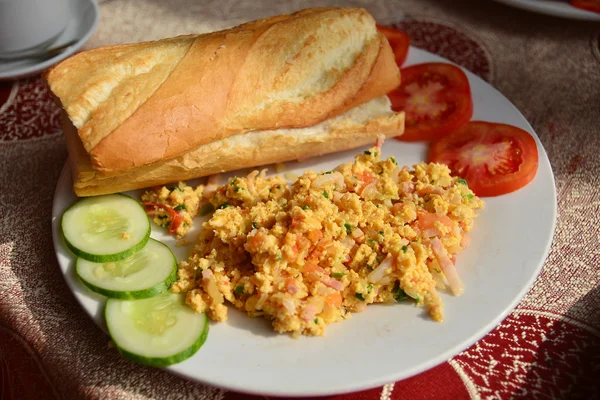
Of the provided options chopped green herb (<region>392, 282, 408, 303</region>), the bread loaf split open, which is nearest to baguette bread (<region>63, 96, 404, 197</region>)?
the bread loaf split open

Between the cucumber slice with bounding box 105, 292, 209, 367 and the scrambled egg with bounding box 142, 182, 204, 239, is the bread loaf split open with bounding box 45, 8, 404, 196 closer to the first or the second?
the scrambled egg with bounding box 142, 182, 204, 239

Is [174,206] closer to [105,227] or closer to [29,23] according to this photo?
[105,227]

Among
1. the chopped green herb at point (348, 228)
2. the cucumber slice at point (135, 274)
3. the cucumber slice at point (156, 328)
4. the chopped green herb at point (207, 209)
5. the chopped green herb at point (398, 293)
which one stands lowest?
the chopped green herb at point (207, 209)

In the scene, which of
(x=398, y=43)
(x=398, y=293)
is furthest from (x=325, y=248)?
(x=398, y=43)

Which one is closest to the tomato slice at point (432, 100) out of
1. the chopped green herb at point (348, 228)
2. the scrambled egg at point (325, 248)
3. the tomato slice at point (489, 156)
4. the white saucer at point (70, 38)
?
the tomato slice at point (489, 156)

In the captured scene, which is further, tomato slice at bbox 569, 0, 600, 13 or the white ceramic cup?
tomato slice at bbox 569, 0, 600, 13

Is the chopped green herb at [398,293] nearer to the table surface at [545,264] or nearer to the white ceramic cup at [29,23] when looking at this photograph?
the table surface at [545,264]
